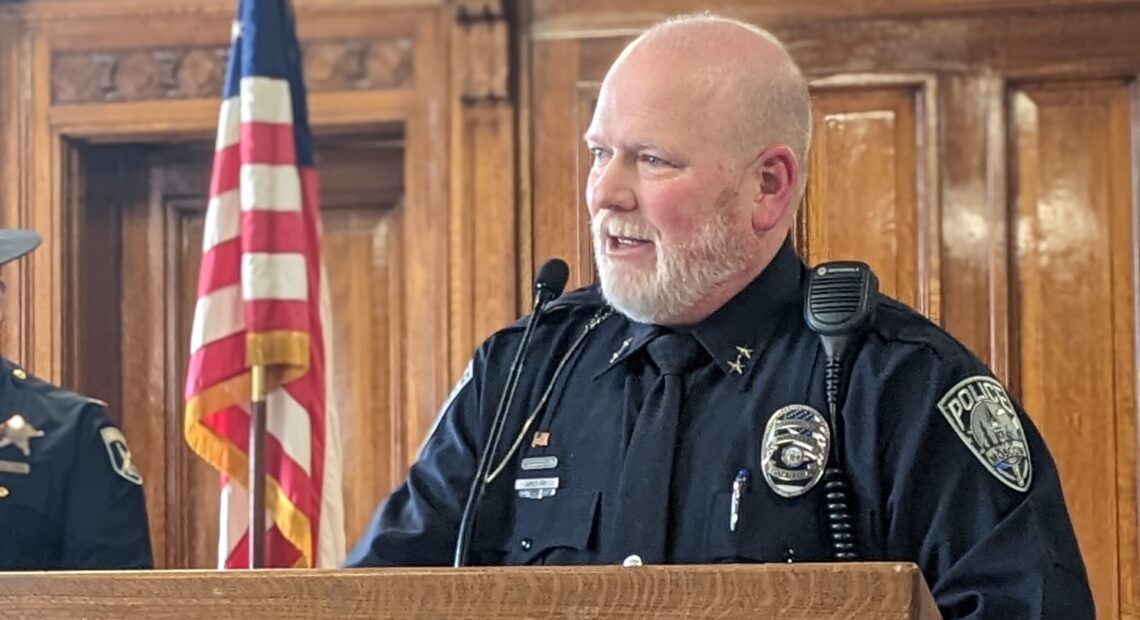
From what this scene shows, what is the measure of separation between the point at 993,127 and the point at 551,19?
36.0 inches

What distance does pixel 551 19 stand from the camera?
3736 mm

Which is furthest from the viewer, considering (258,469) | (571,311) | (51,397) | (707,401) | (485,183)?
(485,183)

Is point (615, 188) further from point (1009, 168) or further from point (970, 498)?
point (1009, 168)

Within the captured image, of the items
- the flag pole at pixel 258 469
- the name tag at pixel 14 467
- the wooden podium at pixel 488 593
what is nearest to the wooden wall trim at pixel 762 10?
the flag pole at pixel 258 469

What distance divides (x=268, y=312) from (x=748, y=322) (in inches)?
64.8

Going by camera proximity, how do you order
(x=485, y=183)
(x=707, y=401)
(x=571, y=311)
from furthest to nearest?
1. (x=485, y=183)
2. (x=571, y=311)
3. (x=707, y=401)

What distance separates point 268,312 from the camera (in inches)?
137

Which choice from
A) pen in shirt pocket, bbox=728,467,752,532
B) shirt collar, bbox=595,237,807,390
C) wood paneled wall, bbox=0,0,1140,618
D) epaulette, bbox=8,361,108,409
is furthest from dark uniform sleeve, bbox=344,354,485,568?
epaulette, bbox=8,361,108,409

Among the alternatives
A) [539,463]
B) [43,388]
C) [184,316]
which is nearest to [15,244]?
[43,388]

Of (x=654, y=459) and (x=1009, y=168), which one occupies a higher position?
(x=1009, y=168)

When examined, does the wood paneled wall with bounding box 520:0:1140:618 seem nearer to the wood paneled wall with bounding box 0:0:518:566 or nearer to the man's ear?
the wood paneled wall with bounding box 0:0:518:566

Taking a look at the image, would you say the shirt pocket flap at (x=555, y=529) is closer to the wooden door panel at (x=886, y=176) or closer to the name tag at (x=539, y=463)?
the name tag at (x=539, y=463)

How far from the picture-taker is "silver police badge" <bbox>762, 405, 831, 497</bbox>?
6.11 feet

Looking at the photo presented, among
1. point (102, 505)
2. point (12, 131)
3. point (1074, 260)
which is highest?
point (12, 131)
